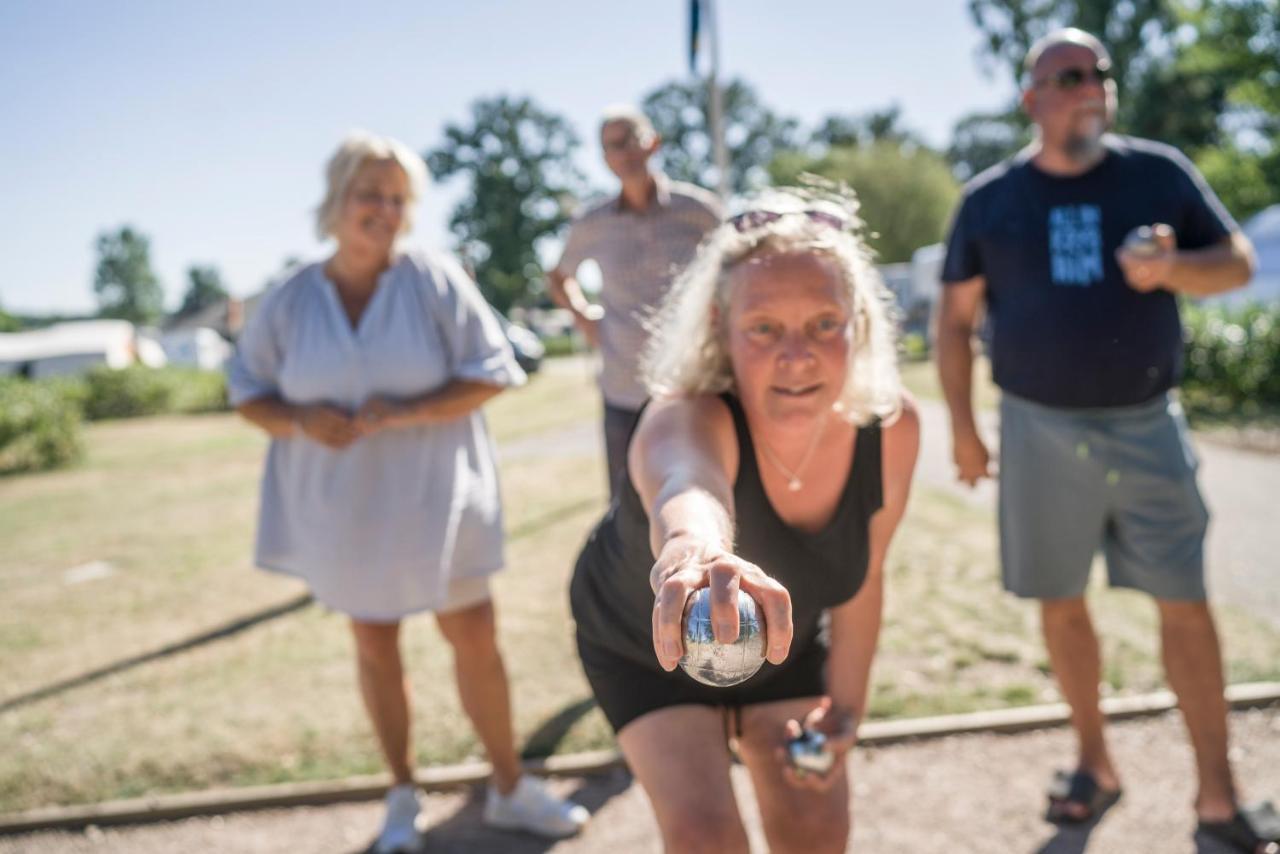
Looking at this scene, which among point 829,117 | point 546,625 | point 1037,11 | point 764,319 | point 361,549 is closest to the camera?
point 764,319

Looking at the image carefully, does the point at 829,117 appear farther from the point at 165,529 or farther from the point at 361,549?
the point at 361,549

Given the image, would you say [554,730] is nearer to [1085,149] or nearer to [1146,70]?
[1085,149]

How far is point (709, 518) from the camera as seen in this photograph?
154cm

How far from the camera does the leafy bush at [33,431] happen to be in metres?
15.3

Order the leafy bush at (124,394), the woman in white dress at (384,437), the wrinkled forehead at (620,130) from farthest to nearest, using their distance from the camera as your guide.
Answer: the leafy bush at (124,394) < the wrinkled forehead at (620,130) < the woman in white dress at (384,437)

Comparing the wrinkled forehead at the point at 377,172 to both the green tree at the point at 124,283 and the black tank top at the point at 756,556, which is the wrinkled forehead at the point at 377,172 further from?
the green tree at the point at 124,283

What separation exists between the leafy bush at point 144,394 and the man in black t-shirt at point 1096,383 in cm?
2774

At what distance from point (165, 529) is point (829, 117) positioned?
71074 millimetres

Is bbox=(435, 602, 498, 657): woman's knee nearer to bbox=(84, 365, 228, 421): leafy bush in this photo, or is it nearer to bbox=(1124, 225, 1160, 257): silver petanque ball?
bbox=(1124, 225, 1160, 257): silver petanque ball

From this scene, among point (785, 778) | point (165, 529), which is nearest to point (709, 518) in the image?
point (785, 778)

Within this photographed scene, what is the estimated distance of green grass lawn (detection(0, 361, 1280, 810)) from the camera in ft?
12.3

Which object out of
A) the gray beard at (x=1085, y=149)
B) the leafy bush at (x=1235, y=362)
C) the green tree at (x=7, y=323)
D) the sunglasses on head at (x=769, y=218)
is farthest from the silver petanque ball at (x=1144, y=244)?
the green tree at (x=7, y=323)

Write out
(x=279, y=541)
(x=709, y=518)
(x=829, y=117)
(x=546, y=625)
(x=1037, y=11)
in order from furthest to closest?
(x=829, y=117)
(x=1037, y=11)
(x=546, y=625)
(x=279, y=541)
(x=709, y=518)

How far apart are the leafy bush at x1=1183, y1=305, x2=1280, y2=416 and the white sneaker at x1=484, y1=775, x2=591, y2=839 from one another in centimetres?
1132
